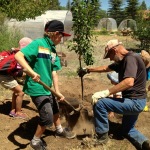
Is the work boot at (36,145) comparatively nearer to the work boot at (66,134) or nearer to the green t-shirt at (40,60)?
the work boot at (66,134)

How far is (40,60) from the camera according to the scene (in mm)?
3361

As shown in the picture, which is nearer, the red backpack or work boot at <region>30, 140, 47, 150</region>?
work boot at <region>30, 140, 47, 150</region>

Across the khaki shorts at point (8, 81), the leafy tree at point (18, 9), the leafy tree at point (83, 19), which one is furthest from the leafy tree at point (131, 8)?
the khaki shorts at point (8, 81)

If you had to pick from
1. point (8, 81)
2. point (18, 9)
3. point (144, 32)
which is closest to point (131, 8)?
point (18, 9)

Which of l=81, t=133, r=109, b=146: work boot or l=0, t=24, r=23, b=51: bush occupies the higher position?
l=0, t=24, r=23, b=51: bush

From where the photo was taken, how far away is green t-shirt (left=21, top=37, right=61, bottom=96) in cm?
329

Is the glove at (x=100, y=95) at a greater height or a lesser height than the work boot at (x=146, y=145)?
greater

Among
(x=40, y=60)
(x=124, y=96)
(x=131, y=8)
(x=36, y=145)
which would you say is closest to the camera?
(x=40, y=60)

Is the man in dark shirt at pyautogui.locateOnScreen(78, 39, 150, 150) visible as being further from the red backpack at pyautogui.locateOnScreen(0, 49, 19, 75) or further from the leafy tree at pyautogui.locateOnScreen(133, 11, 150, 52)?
the leafy tree at pyautogui.locateOnScreen(133, 11, 150, 52)

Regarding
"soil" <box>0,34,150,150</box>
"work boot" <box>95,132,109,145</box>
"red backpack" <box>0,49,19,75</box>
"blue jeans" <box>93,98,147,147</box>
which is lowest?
"soil" <box>0,34,150,150</box>

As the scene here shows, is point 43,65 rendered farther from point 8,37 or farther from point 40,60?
point 8,37

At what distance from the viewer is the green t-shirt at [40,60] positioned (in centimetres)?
329

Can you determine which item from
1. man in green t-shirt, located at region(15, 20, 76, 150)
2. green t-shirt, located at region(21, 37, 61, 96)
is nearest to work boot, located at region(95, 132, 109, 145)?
man in green t-shirt, located at region(15, 20, 76, 150)

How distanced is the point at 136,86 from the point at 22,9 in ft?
51.3
